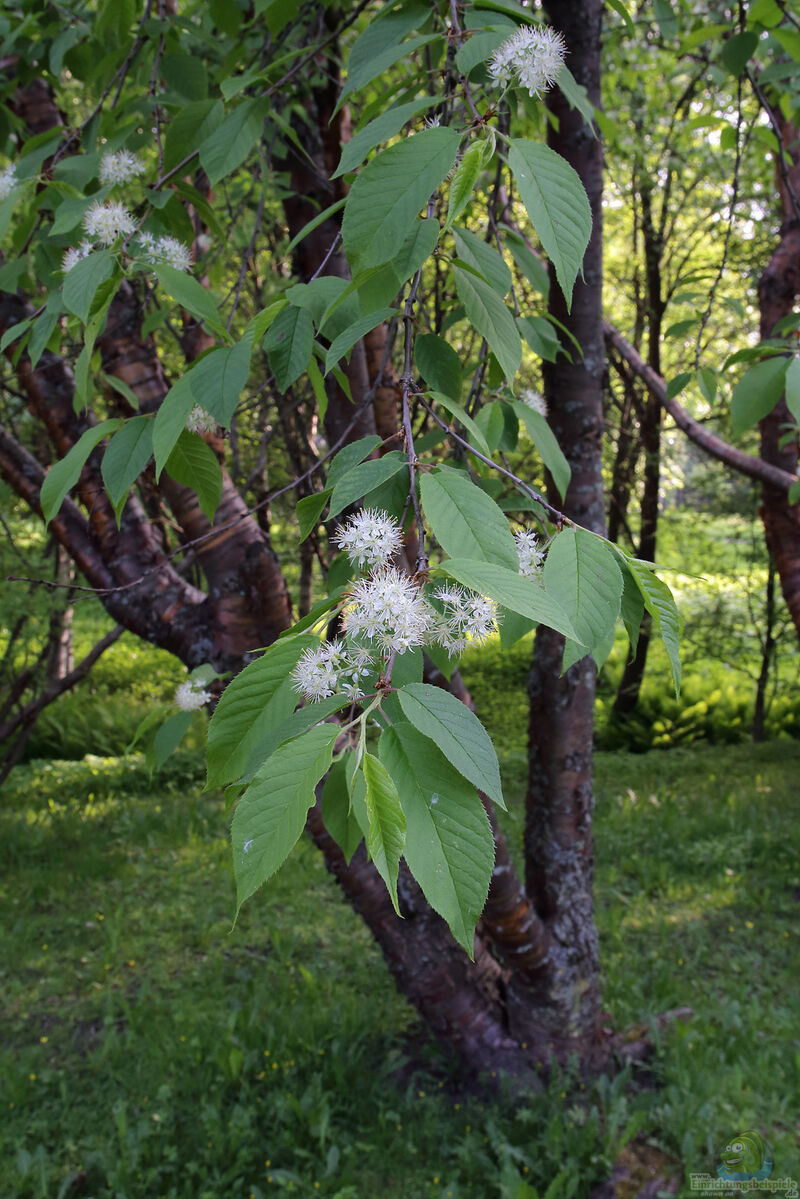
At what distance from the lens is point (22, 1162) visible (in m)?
2.08

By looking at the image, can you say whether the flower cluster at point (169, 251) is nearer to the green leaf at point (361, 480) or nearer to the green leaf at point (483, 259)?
the green leaf at point (483, 259)

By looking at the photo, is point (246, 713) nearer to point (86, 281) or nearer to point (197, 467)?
point (197, 467)

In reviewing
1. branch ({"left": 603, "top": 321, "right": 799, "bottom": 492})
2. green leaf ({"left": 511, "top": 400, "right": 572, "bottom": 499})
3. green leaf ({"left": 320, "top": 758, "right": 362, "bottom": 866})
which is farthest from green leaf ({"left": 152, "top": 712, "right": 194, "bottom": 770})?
branch ({"left": 603, "top": 321, "right": 799, "bottom": 492})

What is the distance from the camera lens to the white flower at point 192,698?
58.1 inches

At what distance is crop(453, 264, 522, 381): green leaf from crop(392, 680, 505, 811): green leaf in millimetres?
365

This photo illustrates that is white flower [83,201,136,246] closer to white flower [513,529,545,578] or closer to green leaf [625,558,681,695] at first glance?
white flower [513,529,545,578]

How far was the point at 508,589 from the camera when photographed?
1.76 ft

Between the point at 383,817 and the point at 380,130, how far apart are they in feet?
1.86

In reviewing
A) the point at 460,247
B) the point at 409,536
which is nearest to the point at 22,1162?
the point at 409,536

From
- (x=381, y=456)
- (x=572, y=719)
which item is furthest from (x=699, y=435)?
(x=381, y=456)

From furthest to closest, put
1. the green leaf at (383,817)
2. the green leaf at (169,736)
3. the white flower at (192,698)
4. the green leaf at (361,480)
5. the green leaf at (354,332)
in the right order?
the white flower at (192,698) < the green leaf at (169,736) < the green leaf at (354,332) < the green leaf at (361,480) < the green leaf at (383,817)

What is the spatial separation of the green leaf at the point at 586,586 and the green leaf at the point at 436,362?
0.90ft

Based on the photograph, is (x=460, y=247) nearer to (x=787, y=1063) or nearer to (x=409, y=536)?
(x=409, y=536)

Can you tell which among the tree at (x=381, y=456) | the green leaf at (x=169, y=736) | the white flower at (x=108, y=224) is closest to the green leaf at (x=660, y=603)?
the tree at (x=381, y=456)
